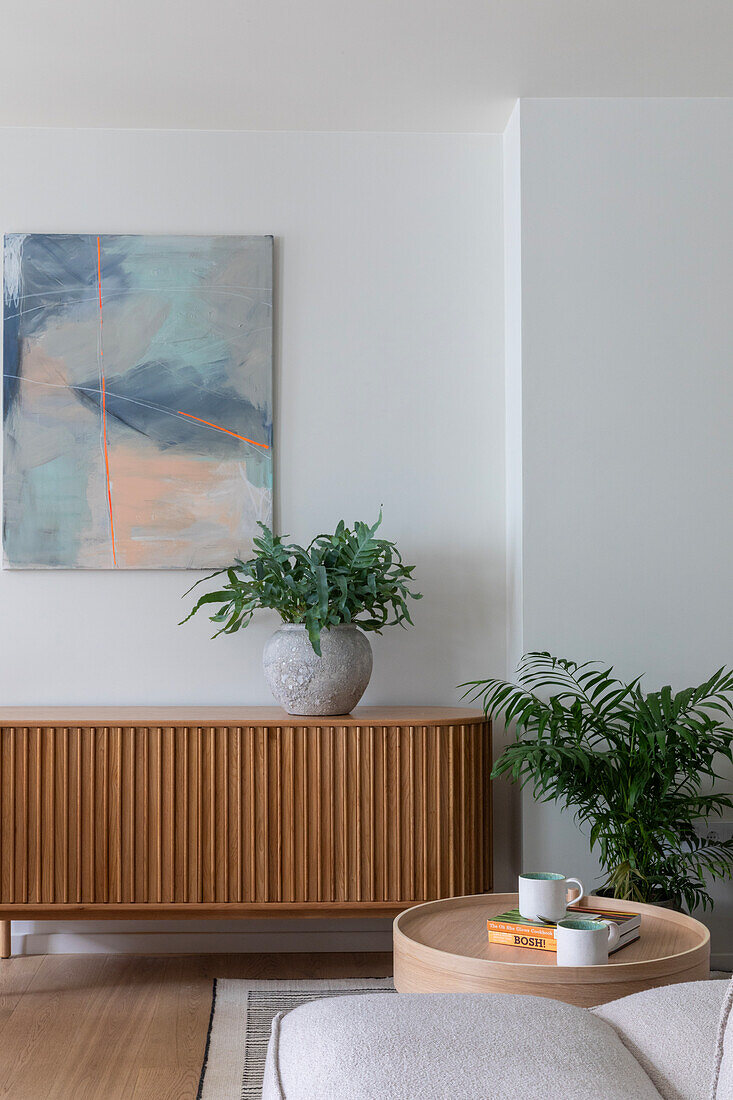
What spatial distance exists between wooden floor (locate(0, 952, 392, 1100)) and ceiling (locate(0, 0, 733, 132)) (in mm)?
2453

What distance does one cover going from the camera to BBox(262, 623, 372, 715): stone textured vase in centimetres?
260

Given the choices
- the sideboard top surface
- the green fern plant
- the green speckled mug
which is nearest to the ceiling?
the green fern plant

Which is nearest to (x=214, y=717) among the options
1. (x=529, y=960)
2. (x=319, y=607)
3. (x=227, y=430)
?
(x=319, y=607)

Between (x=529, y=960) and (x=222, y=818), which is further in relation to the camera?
(x=222, y=818)

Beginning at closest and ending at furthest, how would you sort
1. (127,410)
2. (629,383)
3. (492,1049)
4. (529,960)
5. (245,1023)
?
(492,1049), (529,960), (245,1023), (629,383), (127,410)

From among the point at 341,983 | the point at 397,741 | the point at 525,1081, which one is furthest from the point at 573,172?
the point at 525,1081

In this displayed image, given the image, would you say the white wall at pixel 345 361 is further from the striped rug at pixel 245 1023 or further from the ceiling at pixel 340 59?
the striped rug at pixel 245 1023

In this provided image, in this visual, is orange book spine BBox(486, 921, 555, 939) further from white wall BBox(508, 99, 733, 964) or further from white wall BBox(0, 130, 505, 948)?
white wall BBox(0, 130, 505, 948)

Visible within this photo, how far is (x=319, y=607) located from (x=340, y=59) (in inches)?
57.3

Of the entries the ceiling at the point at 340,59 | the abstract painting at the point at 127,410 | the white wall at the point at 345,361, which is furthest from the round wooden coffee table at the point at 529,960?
the ceiling at the point at 340,59

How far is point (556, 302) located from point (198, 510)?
1.20m

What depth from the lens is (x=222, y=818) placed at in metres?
2.54

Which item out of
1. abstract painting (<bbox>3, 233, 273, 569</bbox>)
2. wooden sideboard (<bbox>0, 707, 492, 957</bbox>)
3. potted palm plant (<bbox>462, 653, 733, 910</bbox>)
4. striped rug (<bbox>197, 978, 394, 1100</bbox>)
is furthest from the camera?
abstract painting (<bbox>3, 233, 273, 569</bbox>)

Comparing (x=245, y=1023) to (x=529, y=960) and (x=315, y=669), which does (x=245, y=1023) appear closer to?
(x=315, y=669)
